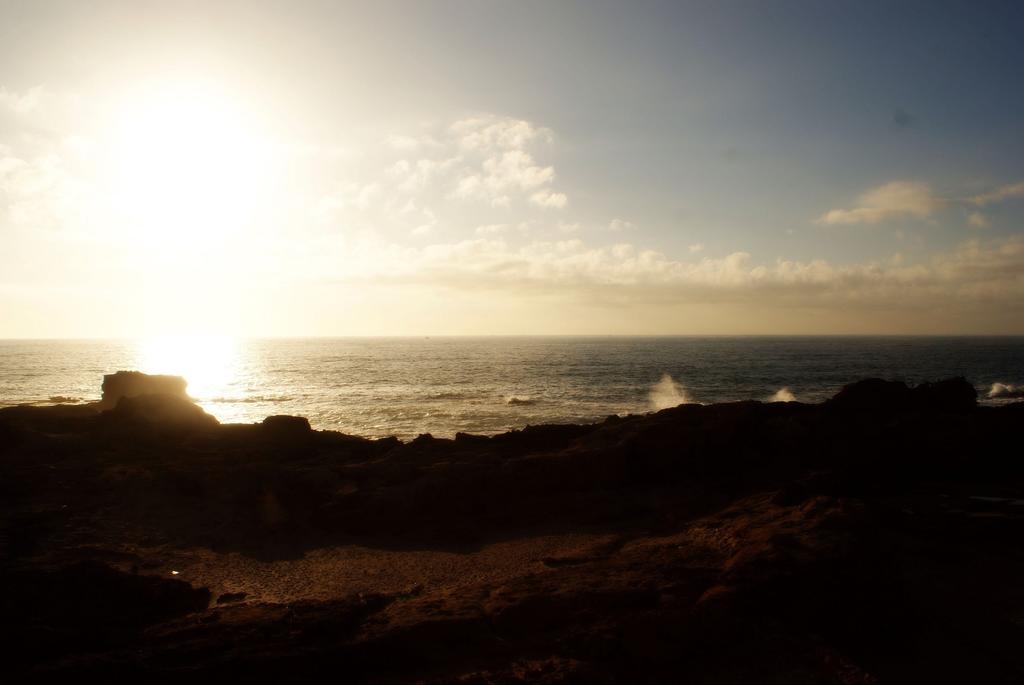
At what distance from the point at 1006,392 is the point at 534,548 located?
68118mm

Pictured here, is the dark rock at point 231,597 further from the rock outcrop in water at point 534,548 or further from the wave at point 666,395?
the wave at point 666,395

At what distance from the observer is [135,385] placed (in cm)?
2872

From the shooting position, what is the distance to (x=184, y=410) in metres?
24.2

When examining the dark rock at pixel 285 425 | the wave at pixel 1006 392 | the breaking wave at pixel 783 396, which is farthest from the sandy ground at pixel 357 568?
the wave at pixel 1006 392

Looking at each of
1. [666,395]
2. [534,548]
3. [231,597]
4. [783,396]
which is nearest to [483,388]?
[666,395]

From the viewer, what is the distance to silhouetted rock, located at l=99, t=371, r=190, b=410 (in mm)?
28656

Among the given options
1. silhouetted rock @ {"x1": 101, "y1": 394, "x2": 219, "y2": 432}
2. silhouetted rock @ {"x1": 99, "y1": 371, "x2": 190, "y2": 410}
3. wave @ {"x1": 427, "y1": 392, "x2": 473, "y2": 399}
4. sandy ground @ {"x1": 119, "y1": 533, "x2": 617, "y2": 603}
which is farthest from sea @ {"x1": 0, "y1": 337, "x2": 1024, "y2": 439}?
sandy ground @ {"x1": 119, "y1": 533, "x2": 617, "y2": 603}

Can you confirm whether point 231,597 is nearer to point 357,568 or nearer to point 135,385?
point 357,568

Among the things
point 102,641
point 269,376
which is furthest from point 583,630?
point 269,376

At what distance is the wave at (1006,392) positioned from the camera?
5803cm

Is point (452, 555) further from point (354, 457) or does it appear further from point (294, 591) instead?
point (354, 457)

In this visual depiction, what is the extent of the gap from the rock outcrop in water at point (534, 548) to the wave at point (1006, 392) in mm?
45383

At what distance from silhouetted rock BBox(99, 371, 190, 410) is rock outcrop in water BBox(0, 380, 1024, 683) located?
17.6 feet

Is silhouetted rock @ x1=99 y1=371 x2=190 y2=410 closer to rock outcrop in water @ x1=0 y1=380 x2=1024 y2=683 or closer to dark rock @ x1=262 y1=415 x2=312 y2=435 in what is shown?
rock outcrop in water @ x1=0 y1=380 x2=1024 y2=683
